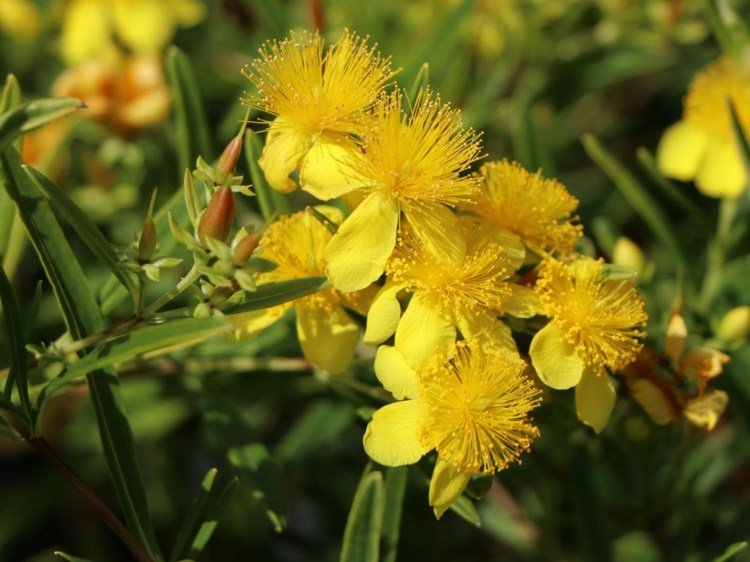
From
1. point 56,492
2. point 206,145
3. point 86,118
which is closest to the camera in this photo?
point 206,145

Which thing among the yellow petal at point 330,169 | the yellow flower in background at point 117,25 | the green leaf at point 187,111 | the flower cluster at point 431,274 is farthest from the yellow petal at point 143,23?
the yellow petal at point 330,169

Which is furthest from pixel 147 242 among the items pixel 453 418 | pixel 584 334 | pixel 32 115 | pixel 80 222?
pixel 584 334

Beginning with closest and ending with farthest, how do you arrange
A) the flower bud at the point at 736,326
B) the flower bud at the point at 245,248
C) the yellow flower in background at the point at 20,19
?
the flower bud at the point at 245,248 → the flower bud at the point at 736,326 → the yellow flower in background at the point at 20,19

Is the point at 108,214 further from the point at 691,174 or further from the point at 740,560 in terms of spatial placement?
the point at 740,560

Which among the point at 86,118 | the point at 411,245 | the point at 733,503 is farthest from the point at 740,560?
the point at 86,118

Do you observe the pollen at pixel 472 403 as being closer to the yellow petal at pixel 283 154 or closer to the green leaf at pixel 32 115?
the yellow petal at pixel 283 154

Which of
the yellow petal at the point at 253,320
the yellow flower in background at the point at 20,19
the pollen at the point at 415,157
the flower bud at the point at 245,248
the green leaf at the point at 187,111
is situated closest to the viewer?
the flower bud at the point at 245,248

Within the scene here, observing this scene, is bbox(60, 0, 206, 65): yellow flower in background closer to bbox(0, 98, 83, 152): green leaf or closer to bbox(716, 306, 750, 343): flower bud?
bbox(0, 98, 83, 152): green leaf
